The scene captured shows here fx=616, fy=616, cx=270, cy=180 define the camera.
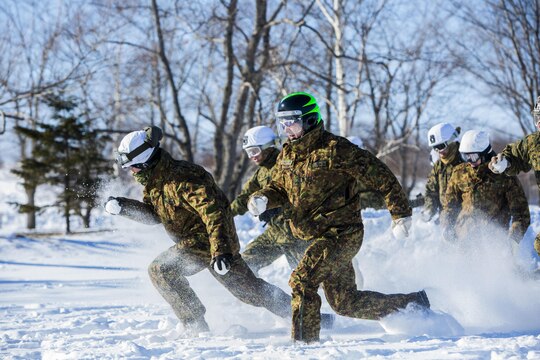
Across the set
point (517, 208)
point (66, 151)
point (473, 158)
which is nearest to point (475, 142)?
point (473, 158)

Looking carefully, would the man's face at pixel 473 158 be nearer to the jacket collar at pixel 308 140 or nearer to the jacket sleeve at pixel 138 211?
the jacket collar at pixel 308 140

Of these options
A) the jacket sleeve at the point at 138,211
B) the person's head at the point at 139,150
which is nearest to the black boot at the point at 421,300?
the jacket sleeve at the point at 138,211

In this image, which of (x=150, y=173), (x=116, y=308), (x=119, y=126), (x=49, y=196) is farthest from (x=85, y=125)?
(x=49, y=196)

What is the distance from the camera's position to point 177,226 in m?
5.04

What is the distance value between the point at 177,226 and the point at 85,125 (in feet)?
41.8

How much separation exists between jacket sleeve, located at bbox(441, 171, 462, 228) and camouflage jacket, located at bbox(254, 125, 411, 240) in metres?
2.86

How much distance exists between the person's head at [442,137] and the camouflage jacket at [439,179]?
0.20 ft

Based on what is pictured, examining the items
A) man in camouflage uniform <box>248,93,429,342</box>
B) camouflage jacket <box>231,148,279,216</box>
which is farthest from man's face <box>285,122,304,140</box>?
camouflage jacket <box>231,148,279,216</box>

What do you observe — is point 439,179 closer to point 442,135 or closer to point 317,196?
point 442,135

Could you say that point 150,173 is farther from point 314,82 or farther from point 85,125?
point 85,125

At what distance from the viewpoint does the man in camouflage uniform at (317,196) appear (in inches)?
170

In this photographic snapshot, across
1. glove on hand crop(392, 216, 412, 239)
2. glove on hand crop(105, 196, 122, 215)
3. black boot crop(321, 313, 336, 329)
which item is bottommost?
black boot crop(321, 313, 336, 329)

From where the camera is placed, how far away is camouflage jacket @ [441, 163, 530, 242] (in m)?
6.60

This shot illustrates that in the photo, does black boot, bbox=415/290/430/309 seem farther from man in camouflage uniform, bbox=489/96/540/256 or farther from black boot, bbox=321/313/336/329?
man in camouflage uniform, bbox=489/96/540/256
